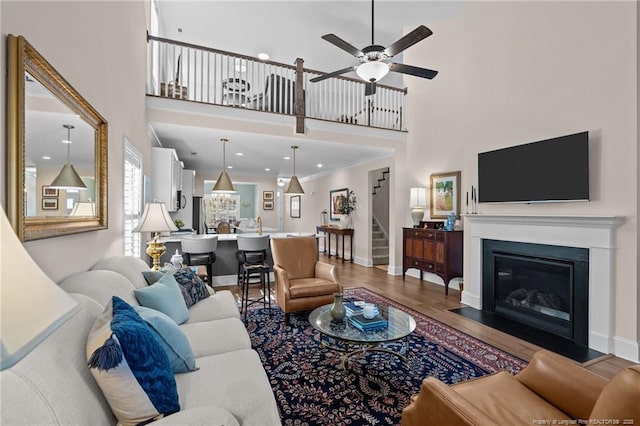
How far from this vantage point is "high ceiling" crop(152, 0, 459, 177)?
202 inches

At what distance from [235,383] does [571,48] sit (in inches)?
171

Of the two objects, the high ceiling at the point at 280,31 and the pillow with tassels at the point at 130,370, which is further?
the high ceiling at the point at 280,31

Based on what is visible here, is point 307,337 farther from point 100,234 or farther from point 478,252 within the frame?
point 478,252

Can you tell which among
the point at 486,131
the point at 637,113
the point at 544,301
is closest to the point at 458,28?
the point at 486,131

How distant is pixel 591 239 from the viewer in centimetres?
289

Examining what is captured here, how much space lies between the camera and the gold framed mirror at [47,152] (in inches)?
47.6

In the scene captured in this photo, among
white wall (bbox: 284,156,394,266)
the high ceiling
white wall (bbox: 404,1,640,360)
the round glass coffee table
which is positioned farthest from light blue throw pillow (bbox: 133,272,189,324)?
white wall (bbox: 284,156,394,266)

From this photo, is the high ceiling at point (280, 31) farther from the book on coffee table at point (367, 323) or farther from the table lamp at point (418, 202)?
the book on coffee table at point (367, 323)

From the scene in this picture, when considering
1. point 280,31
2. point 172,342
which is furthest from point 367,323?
point 280,31

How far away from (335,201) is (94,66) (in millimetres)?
6664

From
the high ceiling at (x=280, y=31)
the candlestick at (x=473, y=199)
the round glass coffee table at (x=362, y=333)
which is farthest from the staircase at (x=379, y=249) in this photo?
the round glass coffee table at (x=362, y=333)

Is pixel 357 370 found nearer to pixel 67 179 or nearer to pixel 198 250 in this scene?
pixel 67 179

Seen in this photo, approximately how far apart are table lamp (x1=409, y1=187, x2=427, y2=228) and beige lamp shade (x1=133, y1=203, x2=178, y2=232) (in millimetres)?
4114

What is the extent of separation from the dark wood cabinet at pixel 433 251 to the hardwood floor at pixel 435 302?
29cm
